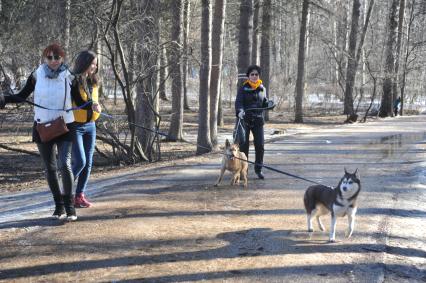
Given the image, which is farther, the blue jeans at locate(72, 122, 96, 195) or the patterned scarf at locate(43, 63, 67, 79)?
the blue jeans at locate(72, 122, 96, 195)

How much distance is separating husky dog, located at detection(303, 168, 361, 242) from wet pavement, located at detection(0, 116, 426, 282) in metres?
0.23

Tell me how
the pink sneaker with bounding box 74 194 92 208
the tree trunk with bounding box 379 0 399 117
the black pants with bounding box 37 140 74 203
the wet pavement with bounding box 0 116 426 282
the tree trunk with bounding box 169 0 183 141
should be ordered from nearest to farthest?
1. the wet pavement with bounding box 0 116 426 282
2. the black pants with bounding box 37 140 74 203
3. the pink sneaker with bounding box 74 194 92 208
4. the tree trunk with bounding box 169 0 183 141
5. the tree trunk with bounding box 379 0 399 117

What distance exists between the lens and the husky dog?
569 centimetres

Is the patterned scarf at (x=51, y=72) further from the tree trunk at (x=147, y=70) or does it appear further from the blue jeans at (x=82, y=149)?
the tree trunk at (x=147, y=70)

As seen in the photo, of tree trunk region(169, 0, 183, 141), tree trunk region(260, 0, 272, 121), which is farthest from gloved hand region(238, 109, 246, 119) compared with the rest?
tree trunk region(260, 0, 272, 121)

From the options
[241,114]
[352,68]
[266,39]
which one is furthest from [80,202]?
[352,68]

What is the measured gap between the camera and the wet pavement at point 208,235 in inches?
190

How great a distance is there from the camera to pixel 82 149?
6359 millimetres

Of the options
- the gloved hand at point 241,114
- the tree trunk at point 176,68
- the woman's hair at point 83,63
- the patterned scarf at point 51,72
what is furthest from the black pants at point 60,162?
the tree trunk at point 176,68

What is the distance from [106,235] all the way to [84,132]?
1.39 meters

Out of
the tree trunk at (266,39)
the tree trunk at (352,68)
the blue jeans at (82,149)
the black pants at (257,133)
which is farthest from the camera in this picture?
the tree trunk at (352,68)

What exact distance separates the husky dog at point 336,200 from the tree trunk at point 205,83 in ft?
27.4

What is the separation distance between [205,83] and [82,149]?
8.44m

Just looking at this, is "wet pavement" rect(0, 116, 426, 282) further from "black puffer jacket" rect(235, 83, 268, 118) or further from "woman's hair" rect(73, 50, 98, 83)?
"woman's hair" rect(73, 50, 98, 83)
